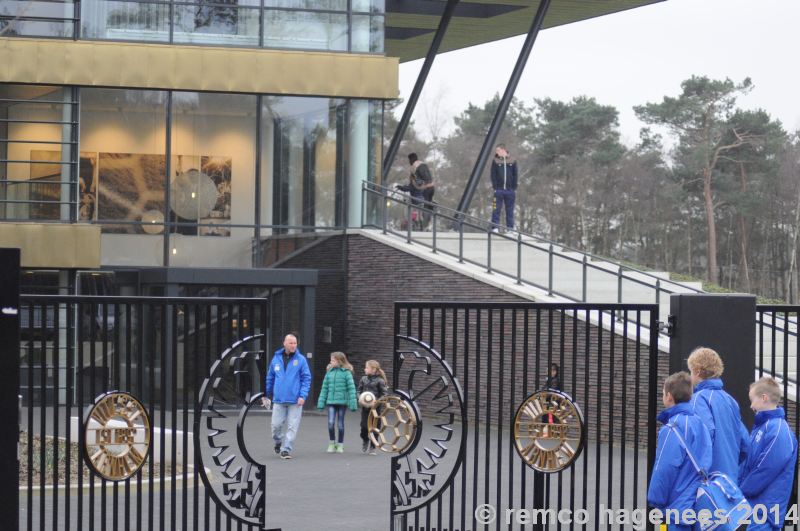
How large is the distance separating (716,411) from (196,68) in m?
20.9

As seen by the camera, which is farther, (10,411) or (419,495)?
(419,495)

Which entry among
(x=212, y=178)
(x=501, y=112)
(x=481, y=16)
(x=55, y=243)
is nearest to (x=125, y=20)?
(x=212, y=178)

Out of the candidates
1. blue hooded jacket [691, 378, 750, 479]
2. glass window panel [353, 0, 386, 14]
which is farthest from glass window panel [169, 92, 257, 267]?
blue hooded jacket [691, 378, 750, 479]

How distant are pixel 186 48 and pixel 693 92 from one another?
130 feet

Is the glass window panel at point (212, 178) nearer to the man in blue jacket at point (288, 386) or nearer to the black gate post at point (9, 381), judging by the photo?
the man in blue jacket at point (288, 386)

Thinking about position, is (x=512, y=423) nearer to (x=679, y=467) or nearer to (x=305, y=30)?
(x=679, y=467)

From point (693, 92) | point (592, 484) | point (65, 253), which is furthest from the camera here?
point (693, 92)

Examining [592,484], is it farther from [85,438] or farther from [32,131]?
[32,131]

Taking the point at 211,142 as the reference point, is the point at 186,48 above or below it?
above

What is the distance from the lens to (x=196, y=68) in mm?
27594

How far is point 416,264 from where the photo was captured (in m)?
26.9

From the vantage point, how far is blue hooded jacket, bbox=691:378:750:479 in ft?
27.0

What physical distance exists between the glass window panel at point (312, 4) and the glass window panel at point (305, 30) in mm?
131

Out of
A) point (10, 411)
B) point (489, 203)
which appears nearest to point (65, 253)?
point (10, 411)
